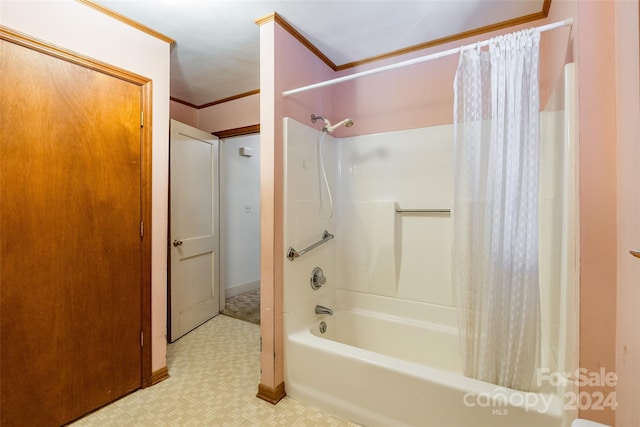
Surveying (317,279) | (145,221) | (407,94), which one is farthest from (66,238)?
(407,94)

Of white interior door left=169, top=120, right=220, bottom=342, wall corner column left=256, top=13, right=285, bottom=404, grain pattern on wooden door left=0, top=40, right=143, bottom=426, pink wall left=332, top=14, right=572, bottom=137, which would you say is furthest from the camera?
white interior door left=169, top=120, right=220, bottom=342

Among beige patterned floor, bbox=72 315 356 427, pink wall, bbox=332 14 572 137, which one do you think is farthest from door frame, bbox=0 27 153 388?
pink wall, bbox=332 14 572 137

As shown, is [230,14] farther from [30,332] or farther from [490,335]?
[490,335]

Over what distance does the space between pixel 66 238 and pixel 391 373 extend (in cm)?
178

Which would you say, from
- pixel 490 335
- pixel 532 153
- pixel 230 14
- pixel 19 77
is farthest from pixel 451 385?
pixel 19 77

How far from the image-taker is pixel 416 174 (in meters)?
2.04

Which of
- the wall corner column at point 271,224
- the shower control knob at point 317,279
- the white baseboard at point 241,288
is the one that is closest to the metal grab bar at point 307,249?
the wall corner column at point 271,224

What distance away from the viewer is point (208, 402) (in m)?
1.67

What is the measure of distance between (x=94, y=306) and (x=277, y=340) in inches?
40.7

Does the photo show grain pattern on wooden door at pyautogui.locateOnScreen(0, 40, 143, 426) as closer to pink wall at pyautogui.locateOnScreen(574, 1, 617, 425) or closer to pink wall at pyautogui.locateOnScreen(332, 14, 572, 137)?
pink wall at pyautogui.locateOnScreen(332, 14, 572, 137)

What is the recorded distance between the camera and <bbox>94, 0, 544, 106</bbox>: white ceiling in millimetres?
1614

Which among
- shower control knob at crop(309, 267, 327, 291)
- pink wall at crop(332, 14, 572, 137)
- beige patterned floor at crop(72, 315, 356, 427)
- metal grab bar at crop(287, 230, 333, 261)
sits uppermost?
pink wall at crop(332, 14, 572, 137)

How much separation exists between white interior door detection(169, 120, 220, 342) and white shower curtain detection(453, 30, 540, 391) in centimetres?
223

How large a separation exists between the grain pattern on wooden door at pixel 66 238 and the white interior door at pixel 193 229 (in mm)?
742
